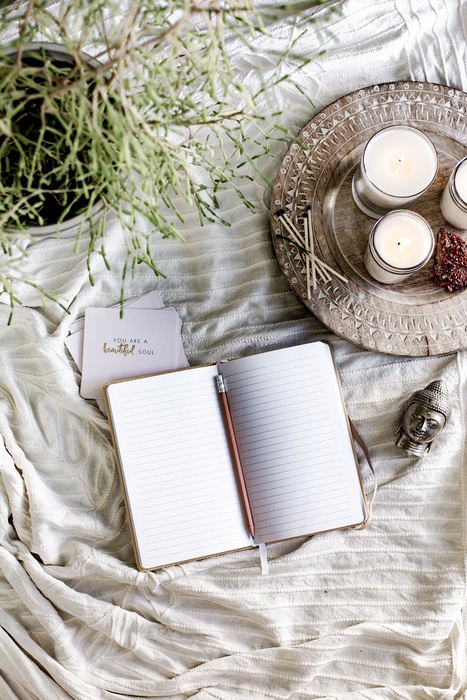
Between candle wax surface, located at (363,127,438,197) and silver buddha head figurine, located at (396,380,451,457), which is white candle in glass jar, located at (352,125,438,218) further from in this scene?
silver buddha head figurine, located at (396,380,451,457)

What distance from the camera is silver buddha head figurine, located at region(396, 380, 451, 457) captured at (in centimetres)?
99

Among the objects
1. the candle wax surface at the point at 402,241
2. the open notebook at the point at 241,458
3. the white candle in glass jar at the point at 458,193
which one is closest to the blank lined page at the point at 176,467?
the open notebook at the point at 241,458

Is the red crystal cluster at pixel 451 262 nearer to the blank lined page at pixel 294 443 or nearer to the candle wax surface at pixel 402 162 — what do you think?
the candle wax surface at pixel 402 162

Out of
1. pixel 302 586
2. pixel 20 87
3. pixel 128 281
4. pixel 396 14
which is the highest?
pixel 396 14

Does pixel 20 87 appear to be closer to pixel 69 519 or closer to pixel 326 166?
pixel 326 166

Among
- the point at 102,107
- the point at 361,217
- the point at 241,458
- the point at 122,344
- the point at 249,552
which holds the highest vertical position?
the point at 102,107

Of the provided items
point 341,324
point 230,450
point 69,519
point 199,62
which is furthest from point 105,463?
point 199,62

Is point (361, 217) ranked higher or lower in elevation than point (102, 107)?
lower

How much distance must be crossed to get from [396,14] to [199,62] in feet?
2.11

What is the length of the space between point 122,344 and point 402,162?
0.52m

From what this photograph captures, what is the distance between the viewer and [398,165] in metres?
0.97

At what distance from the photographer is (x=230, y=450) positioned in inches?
41.3

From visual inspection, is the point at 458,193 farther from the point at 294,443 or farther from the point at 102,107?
the point at 102,107

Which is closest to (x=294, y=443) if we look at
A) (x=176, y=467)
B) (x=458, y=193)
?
(x=176, y=467)
